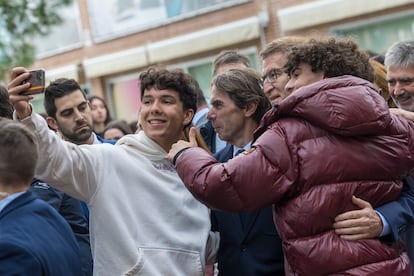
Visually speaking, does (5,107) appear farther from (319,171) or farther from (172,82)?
(319,171)

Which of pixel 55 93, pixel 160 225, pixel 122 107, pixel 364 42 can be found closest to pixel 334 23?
pixel 364 42

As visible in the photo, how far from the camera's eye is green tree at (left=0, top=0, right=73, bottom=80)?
12367mm

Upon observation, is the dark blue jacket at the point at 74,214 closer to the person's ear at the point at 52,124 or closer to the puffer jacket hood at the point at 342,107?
the person's ear at the point at 52,124

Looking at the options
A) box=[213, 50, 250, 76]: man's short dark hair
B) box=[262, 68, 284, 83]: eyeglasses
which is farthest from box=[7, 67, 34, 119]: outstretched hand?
box=[213, 50, 250, 76]: man's short dark hair

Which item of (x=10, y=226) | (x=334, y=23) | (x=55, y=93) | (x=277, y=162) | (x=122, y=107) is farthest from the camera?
(x=122, y=107)

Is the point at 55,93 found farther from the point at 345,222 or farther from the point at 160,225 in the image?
the point at 345,222

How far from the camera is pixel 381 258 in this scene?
2.73 m

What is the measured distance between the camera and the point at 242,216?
11.3ft

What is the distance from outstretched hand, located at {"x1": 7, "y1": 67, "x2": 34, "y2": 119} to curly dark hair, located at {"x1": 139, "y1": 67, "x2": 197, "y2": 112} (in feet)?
2.77

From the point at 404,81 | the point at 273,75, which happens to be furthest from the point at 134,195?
the point at 404,81

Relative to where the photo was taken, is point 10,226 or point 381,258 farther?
point 381,258

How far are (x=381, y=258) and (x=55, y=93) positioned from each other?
3.13 metres

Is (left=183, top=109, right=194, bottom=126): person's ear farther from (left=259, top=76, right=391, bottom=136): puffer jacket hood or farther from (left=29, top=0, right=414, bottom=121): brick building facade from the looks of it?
(left=29, top=0, right=414, bottom=121): brick building facade

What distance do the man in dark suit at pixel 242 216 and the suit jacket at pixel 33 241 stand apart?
0.94 m
